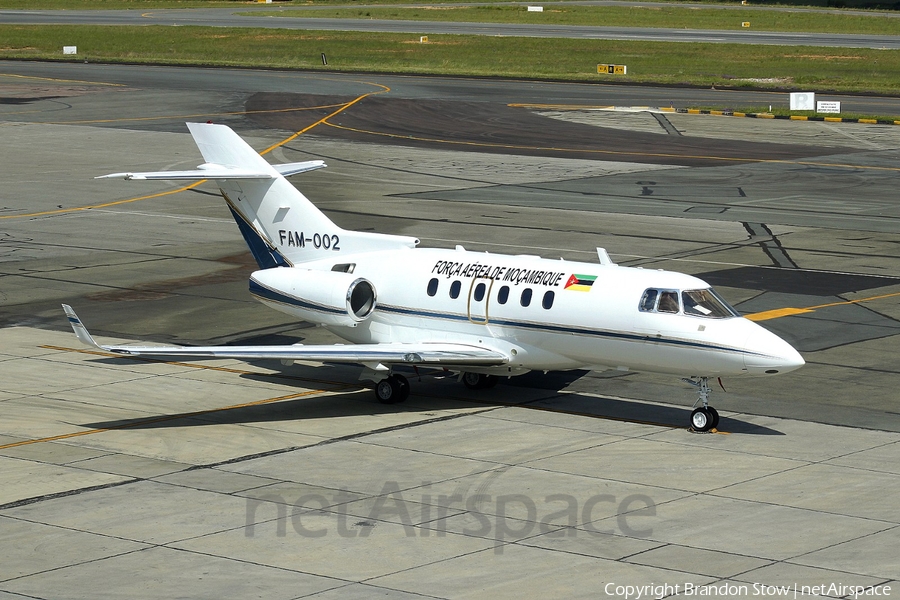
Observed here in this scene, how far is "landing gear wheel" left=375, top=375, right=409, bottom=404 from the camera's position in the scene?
26234mm

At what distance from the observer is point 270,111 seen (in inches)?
3098

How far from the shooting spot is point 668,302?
24.1m

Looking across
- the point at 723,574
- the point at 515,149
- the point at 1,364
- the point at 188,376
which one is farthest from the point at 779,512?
the point at 515,149

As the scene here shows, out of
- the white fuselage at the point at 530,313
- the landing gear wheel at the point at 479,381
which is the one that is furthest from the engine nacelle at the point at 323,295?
the landing gear wheel at the point at 479,381

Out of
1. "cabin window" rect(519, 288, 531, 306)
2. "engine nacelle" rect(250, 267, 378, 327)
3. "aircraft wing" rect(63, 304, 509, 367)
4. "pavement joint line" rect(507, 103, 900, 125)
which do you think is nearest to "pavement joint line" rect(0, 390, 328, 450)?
"aircraft wing" rect(63, 304, 509, 367)

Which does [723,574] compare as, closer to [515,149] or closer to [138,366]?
[138,366]

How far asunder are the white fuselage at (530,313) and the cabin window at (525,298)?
0.09 feet

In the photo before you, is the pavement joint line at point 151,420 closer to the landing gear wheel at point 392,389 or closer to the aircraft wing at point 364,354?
the aircraft wing at point 364,354

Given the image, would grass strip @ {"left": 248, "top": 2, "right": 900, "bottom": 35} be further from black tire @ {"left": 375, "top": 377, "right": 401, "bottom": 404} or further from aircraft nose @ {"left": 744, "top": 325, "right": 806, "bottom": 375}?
aircraft nose @ {"left": 744, "top": 325, "right": 806, "bottom": 375}

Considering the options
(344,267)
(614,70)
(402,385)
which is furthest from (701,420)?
(614,70)

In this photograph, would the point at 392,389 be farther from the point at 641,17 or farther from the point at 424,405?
the point at 641,17

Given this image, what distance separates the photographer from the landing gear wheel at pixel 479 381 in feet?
90.5

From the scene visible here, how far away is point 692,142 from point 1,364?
46.9m

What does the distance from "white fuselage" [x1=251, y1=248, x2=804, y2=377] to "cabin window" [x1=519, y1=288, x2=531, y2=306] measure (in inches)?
1.0
